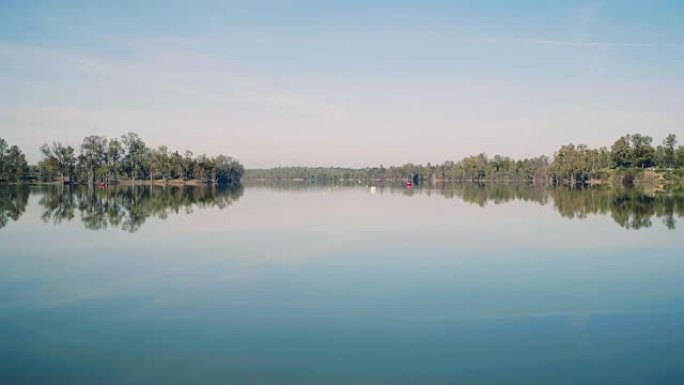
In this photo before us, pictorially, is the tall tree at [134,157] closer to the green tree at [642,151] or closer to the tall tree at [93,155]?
the tall tree at [93,155]

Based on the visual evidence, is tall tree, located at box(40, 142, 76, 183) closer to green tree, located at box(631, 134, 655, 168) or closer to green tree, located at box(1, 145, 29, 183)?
green tree, located at box(1, 145, 29, 183)

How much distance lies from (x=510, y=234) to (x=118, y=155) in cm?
10494

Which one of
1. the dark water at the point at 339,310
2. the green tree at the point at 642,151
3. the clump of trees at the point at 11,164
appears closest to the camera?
the dark water at the point at 339,310

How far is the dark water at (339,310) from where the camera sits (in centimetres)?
797

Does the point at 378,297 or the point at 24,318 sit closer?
the point at 24,318

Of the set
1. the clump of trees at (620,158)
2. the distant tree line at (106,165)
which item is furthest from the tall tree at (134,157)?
the clump of trees at (620,158)

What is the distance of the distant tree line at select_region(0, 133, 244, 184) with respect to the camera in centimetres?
10642

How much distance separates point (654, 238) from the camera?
22.9 m

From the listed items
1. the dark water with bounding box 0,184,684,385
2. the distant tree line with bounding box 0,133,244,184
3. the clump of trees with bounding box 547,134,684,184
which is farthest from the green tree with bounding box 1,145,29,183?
the clump of trees with bounding box 547,134,684,184

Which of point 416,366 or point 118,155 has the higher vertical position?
point 118,155

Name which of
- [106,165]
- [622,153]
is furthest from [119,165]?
[622,153]

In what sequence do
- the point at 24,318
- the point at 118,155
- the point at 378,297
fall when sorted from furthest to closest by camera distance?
the point at 118,155 → the point at 378,297 → the point at 24,318

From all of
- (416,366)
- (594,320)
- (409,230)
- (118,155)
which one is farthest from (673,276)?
(118,155)

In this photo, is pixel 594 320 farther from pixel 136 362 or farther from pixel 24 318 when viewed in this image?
pixel 24 318
